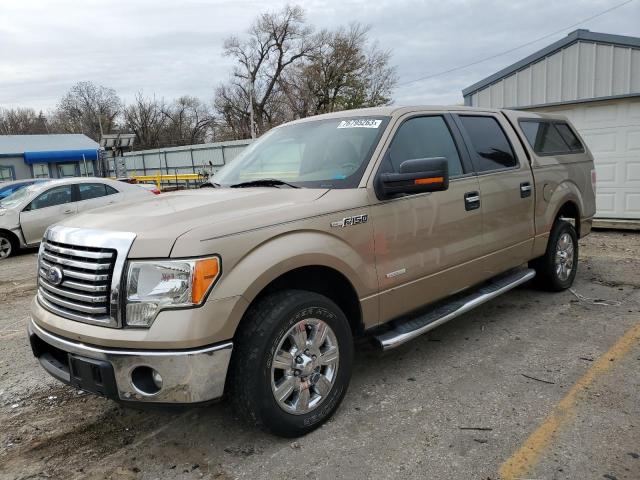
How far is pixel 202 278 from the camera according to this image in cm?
253

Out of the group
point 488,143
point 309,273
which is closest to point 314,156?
point 309,273

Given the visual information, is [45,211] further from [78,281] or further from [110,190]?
[78,281]

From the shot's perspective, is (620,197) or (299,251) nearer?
(299,251)

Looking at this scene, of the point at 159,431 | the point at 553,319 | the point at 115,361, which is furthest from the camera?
the point at 553,319

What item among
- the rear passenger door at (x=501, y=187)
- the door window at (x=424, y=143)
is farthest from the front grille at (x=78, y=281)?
the rear passenger door at (x=501, y=187)

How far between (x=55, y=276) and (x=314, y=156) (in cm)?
187

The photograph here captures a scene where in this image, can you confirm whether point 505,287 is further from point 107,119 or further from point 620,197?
point 107,119

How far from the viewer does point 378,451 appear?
2.87 m

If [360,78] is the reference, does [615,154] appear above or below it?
below

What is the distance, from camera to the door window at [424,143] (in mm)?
3709

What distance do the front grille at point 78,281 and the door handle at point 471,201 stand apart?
104 inches

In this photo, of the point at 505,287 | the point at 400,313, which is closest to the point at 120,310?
the point at 400,313

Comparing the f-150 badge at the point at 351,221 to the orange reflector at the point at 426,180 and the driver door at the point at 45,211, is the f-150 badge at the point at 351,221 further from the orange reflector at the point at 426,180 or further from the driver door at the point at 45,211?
the driver door at the point at 45,211

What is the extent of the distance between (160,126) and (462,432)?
70371 mm
